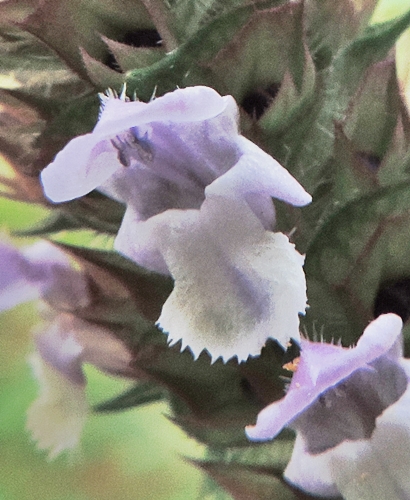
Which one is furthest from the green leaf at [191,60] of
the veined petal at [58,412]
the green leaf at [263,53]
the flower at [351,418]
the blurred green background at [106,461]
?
the blurred green background at [106,461]

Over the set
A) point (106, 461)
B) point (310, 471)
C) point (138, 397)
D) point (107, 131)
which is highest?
point (107, 131)

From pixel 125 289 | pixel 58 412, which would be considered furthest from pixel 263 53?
pixel 58 412

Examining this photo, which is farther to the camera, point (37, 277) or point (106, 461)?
point (106, 461)

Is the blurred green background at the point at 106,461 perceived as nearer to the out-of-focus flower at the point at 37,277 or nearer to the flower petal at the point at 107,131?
the out-of-focus flower at the point at 37,277

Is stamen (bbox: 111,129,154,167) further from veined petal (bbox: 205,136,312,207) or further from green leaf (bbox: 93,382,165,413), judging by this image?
green leaf (bbox: 93,382,165,413)

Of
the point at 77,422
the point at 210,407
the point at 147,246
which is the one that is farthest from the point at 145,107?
the point at 77,422

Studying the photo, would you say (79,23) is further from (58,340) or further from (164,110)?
(58,340)
